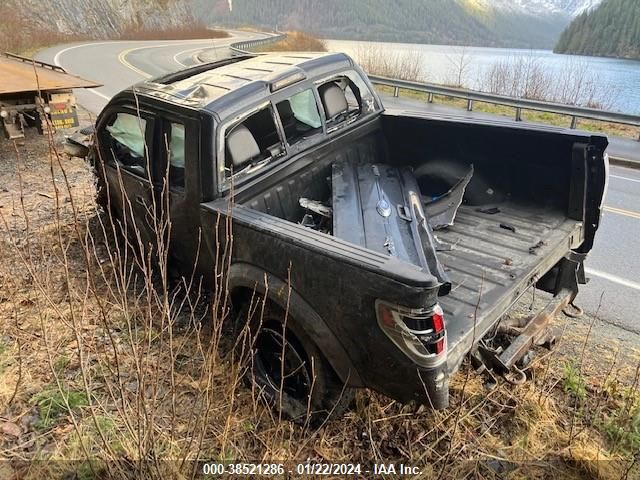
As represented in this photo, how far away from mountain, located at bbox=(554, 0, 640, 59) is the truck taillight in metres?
90.8

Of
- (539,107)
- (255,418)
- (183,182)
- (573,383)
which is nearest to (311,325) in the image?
(255,418)

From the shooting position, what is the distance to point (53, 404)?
338 centimetres

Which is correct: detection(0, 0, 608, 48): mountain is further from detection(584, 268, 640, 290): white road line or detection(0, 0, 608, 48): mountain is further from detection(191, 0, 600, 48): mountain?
detection(584, 268, 640, 290): white road line

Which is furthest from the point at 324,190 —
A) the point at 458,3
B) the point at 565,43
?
the point at 458,3

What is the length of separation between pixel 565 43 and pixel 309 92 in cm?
9969

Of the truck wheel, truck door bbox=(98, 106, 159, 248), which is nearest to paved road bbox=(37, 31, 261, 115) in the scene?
truck door bbox=(98, 106, 159, 248)

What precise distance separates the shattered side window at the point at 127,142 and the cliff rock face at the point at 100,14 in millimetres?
33601

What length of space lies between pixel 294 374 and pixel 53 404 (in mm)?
1699

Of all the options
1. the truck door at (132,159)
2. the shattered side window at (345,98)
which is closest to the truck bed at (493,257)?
the shattered side window at (345,98)

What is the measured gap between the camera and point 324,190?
4.57 m

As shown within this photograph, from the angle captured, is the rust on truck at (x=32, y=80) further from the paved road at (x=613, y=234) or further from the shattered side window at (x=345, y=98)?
the shattered side window at (x=345, y=98)

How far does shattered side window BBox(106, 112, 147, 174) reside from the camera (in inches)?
166

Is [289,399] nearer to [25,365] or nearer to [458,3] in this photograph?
[25,365]

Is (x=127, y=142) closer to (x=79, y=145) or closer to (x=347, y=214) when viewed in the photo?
(x=79, y=145)
